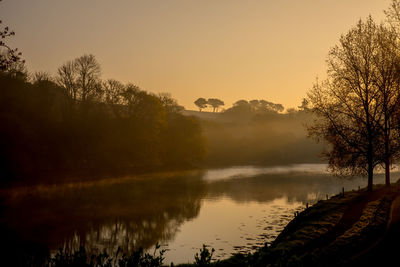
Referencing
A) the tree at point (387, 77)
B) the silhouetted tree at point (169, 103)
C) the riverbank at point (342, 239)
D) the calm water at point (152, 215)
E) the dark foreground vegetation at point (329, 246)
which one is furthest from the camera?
the silhouetted tree at point (169, 103)

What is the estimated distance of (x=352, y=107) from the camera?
37094mm

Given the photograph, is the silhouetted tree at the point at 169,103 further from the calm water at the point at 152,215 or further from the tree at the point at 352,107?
the tree at the point at 352,107

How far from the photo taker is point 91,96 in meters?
76.8

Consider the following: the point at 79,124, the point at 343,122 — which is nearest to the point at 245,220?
the point at 343,122

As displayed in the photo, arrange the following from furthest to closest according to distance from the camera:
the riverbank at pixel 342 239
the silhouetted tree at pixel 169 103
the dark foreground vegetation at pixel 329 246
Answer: the silhouetted tree at pixel 169 103 < the riverbank at pixel 342 239 < the dark foreground vegetation at pixel 329 246

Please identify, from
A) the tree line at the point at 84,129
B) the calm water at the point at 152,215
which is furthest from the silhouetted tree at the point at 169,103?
the calm water at the point at 152,215

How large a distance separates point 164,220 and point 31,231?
11.2m

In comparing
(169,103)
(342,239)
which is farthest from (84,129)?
(342,239)

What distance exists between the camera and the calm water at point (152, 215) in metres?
27.5

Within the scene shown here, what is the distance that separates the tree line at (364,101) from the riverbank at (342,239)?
549 centimetres

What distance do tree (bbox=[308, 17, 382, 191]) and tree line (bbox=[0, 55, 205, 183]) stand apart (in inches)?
1647

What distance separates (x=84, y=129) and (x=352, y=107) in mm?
50900

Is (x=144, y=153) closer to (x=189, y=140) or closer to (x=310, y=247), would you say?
(x=189, y=140)

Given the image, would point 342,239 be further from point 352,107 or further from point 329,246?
point 352,107
